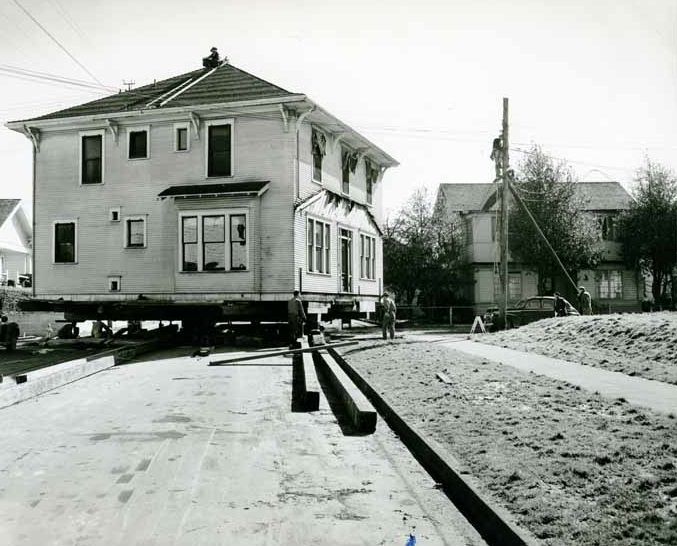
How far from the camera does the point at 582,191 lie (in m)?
47.6

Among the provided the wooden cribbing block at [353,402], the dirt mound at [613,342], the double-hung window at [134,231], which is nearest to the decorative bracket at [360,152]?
the double-hung window at [134,231]

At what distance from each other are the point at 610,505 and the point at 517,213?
40.0m

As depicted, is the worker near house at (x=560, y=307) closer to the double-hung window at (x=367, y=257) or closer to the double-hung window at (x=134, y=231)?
the double-hung window at (x=367, y=257)

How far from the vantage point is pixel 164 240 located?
24328mm

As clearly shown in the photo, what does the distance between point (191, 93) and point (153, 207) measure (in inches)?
179

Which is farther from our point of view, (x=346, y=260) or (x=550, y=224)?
(x=550, y=224)

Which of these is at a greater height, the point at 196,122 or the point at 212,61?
the point at 212,61

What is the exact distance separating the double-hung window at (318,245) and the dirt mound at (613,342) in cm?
710

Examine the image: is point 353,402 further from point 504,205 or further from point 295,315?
point 504,205

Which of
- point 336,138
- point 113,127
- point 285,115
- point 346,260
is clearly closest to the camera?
point 285,115

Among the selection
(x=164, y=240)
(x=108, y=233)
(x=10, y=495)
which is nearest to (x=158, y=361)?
(x=164, y=240)

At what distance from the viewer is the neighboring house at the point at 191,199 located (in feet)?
76.6

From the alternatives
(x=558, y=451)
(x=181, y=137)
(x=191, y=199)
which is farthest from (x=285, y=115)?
(x=558, y=451)

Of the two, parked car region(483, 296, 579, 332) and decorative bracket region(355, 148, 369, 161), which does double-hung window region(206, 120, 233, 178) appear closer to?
decorative bracket region(355, 148, 369, 161)
